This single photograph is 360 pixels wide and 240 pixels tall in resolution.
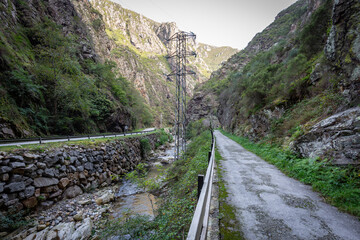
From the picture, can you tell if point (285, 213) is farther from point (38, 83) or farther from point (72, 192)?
point (38, 83)

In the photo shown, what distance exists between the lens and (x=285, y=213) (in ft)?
10.8

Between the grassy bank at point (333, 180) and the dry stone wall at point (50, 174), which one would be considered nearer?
the grassy bank at point (333, 180)

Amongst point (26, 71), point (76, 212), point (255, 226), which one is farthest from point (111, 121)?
point (255, 226)

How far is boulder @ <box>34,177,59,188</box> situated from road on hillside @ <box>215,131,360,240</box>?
926 centimetres

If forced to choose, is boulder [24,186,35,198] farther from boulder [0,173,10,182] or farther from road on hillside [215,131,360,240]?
road on hillside [215,131,360,240]

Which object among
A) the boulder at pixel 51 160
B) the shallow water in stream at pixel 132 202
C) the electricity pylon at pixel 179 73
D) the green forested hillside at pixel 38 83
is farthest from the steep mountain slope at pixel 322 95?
the green forested hillside at pixel 38 83

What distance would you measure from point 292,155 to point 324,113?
8.49ft

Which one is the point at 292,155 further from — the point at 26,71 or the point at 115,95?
the point at 115,95

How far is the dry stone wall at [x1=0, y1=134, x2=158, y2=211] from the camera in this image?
644 centimetres

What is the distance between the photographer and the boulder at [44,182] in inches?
290

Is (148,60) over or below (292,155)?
over

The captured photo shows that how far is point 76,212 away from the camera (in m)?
7.76

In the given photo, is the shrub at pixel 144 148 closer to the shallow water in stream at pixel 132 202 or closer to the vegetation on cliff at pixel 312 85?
the shallow water in stream at pixel 132 202

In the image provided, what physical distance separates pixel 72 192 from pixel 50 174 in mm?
1868
